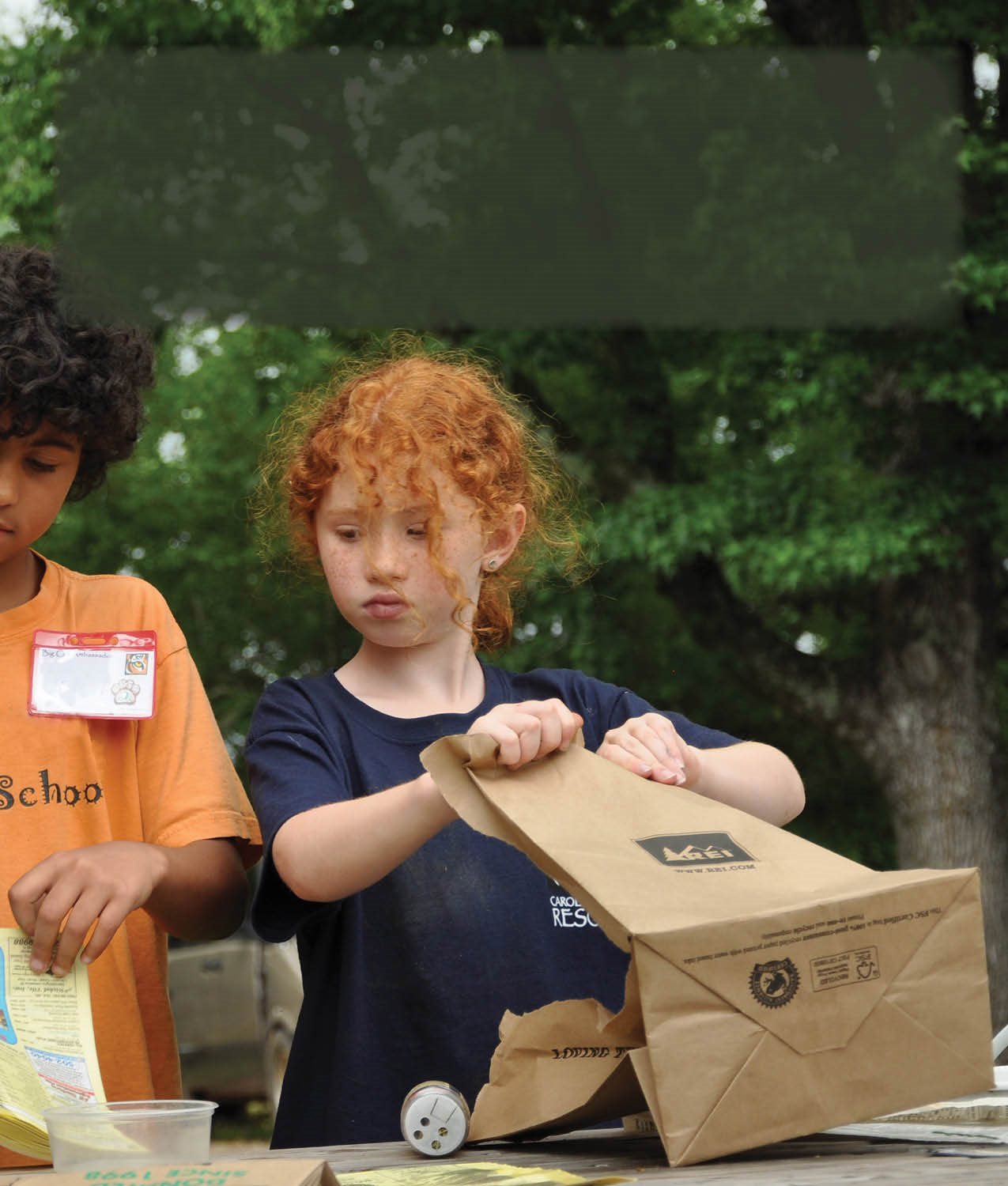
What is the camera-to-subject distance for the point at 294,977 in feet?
29.6

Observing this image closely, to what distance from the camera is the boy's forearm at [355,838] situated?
1624 mm

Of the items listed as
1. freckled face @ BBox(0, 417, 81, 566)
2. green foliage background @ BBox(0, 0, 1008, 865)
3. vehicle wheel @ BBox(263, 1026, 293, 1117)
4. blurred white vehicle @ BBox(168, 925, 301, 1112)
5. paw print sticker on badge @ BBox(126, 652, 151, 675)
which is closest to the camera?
freckled face @ BBox(0, 417, 81, 566)

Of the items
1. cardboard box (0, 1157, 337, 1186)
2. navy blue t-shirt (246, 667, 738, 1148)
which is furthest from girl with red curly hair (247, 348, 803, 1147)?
cardboard box (0, 1157, 337, 1186)

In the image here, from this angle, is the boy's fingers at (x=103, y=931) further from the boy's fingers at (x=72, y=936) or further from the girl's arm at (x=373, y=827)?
the girl's arm at (x=373, y=827)

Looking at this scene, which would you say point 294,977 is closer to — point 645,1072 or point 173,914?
point 173,914

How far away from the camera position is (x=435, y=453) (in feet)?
6.77

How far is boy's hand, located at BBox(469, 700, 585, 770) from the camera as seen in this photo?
1478 millimetres

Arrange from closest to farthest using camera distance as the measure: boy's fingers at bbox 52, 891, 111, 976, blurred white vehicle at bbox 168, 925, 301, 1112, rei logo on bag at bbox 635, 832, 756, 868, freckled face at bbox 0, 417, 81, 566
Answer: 1. rei logo on bag at bbox 635, 832, 756, 868
2. boy's fingers at bbox 52, 891, 111, 976
3. freckled face at bbox 0, 417, 81, 566
4. blurred white vehicle at bbox 168, 925, 301, 1112

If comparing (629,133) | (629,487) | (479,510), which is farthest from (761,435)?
(479,510)

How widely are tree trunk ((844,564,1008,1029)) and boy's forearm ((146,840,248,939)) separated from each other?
7.64 metres

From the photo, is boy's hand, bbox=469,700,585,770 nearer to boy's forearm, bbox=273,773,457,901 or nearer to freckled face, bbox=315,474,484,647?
boy's forearm, bbox=273,773,457,901

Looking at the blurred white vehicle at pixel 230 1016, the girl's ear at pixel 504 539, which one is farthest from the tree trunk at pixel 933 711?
the girl's ear at pixel 504 539

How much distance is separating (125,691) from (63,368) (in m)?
0.45

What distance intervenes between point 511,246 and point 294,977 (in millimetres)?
4730
